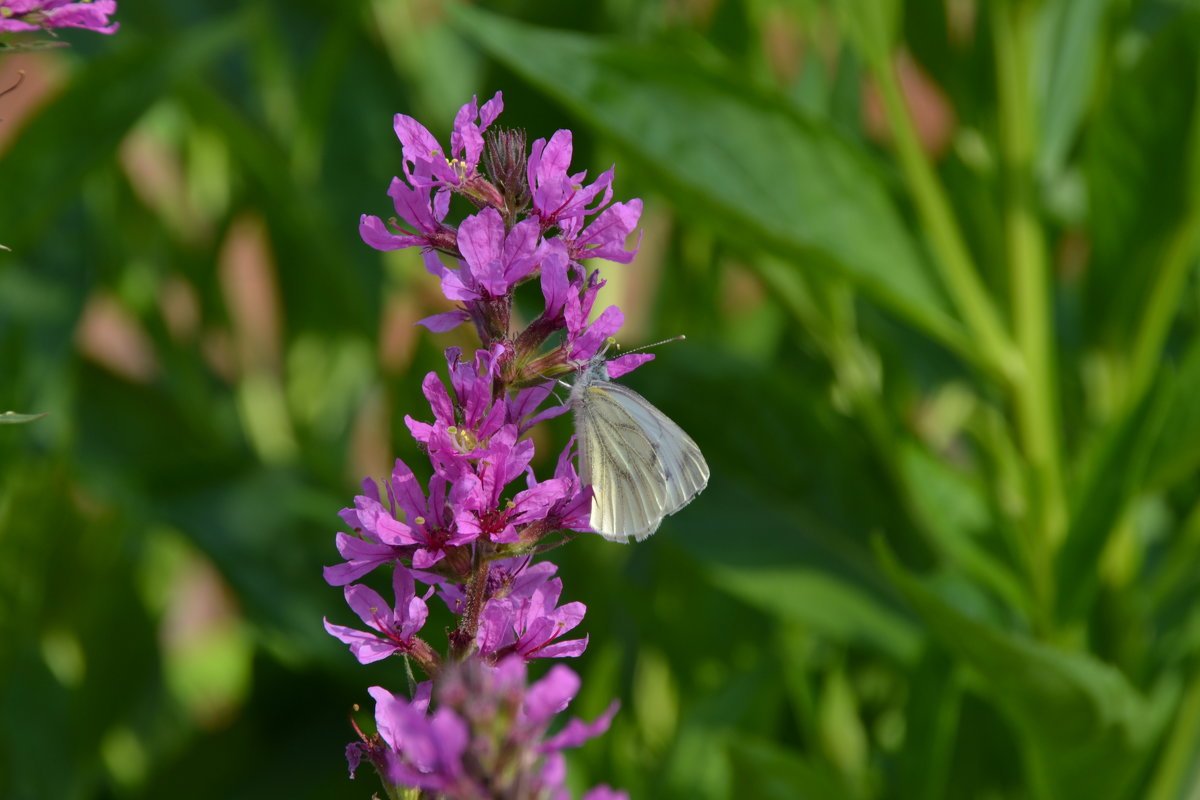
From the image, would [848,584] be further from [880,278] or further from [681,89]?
[681,89]

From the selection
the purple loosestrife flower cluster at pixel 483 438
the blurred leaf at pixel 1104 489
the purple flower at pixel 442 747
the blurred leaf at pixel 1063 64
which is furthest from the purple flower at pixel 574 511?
the blurred leaf at pixel 1063 64

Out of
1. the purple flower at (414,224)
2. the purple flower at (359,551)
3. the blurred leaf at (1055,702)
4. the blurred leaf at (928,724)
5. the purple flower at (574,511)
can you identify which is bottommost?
the blurred leaf at (928,724)

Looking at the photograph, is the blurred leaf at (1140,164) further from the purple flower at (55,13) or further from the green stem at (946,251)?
the purple flower at (55,13)

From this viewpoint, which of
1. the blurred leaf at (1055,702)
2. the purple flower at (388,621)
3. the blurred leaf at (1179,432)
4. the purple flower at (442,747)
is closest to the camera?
the purple flower at (442,747)

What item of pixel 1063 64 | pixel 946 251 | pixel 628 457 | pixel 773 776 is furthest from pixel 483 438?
pixel 1063 64

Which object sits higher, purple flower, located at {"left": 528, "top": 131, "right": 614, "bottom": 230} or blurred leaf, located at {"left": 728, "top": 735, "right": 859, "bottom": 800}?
purple flower, located at {"left": 528, "top": 131, "right": 614, "bottom": 230}

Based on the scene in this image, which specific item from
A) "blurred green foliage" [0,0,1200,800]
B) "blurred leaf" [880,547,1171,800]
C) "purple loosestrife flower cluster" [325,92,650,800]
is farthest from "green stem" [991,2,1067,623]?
"purple loosestrife flower cluster" [325,92,650,800]

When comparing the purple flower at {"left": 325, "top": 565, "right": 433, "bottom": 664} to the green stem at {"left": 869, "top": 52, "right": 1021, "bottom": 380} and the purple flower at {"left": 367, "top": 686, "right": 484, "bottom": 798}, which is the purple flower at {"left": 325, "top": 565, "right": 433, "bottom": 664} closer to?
the purple flower at {"left": 367, "top": 686, "right": 484, "bottom": 798}
